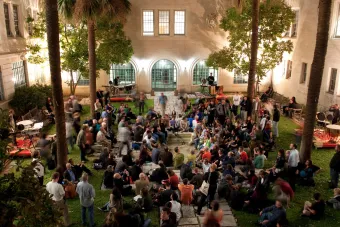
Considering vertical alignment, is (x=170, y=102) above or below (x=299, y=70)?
below

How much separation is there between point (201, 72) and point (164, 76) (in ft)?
10.4

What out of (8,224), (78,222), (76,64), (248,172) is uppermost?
(76,64)

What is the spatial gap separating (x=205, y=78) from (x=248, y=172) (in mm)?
17336

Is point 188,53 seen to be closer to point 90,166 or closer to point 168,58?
point 168,58

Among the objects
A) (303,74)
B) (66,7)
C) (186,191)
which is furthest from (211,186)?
(303,74)

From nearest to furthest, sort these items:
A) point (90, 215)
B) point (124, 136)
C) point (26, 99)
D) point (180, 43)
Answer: point (90, 215) → point (124, 136) → point (26, 99) → point (180, 43)

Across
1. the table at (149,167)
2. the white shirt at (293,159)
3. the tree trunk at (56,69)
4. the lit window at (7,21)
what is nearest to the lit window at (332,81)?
the white shirt at (293,159)

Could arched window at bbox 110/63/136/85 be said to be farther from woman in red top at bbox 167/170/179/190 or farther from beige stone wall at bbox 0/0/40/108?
woman in red top at bbox 167/170/179/190

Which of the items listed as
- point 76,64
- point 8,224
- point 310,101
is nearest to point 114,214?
point 8,224

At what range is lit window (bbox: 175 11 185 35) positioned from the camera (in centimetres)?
2653

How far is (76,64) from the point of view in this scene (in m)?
22.6

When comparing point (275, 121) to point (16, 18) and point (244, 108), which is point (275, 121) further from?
point (16, 18)

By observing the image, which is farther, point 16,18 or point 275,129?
point 16,18

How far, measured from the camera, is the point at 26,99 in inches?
771
